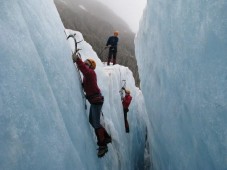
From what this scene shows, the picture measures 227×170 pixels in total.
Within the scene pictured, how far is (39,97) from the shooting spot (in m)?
3.66

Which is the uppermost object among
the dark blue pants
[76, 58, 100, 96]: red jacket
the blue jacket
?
the blue jacket

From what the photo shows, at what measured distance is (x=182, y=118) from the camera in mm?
6348

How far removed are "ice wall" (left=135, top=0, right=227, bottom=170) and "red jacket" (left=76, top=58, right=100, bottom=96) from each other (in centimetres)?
162

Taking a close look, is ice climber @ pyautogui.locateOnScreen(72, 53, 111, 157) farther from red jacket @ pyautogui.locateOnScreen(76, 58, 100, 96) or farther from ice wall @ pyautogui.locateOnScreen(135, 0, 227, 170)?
ice wall @ pyautogui.locateOnScreen(135, 0, 227, 170)

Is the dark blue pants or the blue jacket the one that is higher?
the blue jacket

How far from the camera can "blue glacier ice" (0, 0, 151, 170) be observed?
10.1 ft

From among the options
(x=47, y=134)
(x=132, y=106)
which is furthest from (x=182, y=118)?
(x=132, y=106)

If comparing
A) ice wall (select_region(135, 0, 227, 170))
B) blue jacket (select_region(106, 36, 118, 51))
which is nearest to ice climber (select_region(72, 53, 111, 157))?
ice wall (select_region(135, 0, 227, 170))

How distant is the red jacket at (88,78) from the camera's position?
5.58 m

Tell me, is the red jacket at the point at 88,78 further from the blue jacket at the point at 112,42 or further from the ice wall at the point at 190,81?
the blue jacket at the point at 112,42

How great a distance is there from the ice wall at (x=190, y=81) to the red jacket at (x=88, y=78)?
162 cm

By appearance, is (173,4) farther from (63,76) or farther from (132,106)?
(132,106)

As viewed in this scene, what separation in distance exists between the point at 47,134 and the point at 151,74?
5876mm

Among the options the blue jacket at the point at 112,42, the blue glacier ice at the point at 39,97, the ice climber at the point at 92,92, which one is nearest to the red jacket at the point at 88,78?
the ice climber at the point at 92,92
